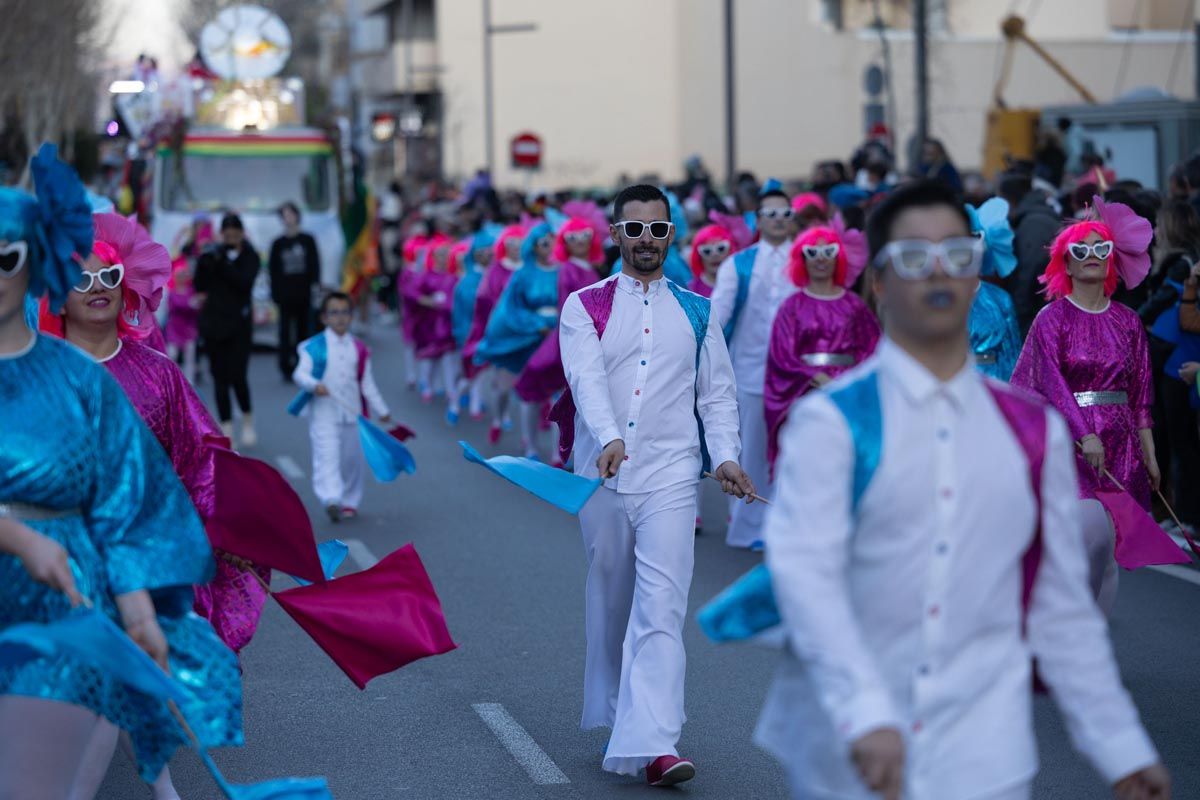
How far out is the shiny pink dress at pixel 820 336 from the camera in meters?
10.7

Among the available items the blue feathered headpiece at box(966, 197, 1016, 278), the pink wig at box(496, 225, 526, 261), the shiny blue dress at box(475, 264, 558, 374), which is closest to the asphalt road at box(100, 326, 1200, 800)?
the blue feathered headpiece at box(966, 197, 1016, 278)

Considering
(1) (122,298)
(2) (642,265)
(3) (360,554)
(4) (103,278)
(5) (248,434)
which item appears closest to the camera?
(4) (103,278)

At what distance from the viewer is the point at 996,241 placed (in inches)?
382

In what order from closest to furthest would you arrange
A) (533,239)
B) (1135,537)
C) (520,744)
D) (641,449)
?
(641,449) → (520,744) → (1135,537) → (533,239)

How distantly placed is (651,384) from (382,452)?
16.9 ft

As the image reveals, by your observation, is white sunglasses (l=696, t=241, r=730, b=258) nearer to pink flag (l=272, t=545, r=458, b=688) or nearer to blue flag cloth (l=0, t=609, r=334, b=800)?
pink flag (l=272, t=545, r=458, b=688)

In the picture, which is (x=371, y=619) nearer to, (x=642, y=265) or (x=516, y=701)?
(x=642, y=265)

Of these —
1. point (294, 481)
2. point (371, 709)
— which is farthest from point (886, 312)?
point (294, 481)

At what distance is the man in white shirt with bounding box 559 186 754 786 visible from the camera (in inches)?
256

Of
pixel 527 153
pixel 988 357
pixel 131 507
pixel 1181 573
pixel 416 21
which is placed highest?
pixel 416 21

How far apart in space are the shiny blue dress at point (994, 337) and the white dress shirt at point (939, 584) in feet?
19.0

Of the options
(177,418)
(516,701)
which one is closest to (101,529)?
(177,418)

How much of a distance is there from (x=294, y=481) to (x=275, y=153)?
13851 millimetres

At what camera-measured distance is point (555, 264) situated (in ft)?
52.2
